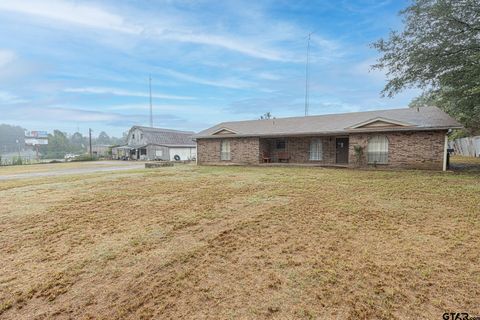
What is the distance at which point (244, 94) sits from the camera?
47.6m

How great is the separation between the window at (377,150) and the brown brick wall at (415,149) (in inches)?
8.1

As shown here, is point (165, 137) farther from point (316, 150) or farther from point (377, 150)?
point (377, 150)

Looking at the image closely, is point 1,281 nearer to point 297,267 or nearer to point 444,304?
point 297,267

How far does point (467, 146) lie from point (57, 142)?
95.6 meters

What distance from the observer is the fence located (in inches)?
816

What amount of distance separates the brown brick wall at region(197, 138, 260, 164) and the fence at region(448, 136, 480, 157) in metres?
19.2

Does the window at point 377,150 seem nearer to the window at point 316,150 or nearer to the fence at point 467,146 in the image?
the window at point 316,150

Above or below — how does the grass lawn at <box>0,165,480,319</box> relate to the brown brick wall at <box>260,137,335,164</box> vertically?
below

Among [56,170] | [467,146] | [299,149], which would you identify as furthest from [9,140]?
[467,146]

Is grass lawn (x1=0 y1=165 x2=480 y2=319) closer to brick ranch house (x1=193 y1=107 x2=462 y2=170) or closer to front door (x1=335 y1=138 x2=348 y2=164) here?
brick ranch house (x1=193 y1=107 x2=462 y2=170)

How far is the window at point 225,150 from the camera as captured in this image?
1966 centimetres

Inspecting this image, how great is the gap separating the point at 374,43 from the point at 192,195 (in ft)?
42.6

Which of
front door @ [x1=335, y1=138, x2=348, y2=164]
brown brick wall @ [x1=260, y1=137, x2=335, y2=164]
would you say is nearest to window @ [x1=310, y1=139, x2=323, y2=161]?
brown brick wall @ [x1=260, y1=137, x2=335, y2=164]

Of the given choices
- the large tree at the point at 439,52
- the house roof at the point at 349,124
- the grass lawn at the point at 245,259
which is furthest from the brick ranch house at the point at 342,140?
the grass lawn at the point at 245,259
